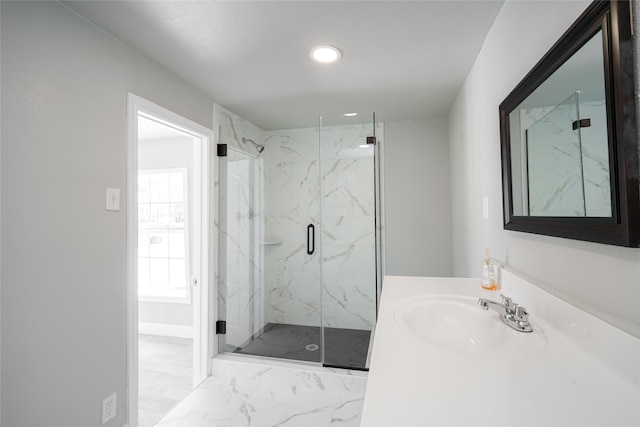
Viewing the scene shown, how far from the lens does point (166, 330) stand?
3.55m

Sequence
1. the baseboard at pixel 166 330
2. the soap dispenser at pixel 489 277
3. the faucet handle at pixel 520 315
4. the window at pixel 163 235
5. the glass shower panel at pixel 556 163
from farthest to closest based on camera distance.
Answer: the window at pixel 163 235
the baseboard at pixel 166 330
the soap dispenser at pixel 489 277
the faucet handle at pixel 520 315
the glass shower panel at pixel 556 163

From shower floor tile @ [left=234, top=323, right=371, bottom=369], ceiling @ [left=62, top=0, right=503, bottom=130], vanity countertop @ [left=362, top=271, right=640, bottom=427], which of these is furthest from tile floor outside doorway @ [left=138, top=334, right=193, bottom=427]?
ceiling @ [left=62, top=0, right=503, bottom=130]

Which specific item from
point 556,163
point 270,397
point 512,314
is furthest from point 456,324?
point 270,397

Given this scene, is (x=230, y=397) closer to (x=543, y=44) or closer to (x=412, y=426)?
(x=412, y=426)

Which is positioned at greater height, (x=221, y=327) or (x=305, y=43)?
(x=305, y=43)

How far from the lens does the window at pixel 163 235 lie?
3621 mm

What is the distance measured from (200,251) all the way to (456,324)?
2046 millimetres

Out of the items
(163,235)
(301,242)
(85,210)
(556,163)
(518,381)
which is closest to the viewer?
(518,381)

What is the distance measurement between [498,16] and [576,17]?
2.58ft

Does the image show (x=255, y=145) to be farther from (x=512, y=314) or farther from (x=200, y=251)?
(x=512, y=314)

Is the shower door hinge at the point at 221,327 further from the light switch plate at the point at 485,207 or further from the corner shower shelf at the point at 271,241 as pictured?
the light switch plate at the point at 485,207

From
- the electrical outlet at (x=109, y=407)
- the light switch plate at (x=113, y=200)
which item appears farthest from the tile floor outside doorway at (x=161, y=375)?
the light switch plate at (x=113, y=200)

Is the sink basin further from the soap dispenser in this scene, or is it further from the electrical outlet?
the electrical outlet

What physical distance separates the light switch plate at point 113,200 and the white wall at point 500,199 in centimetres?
203
